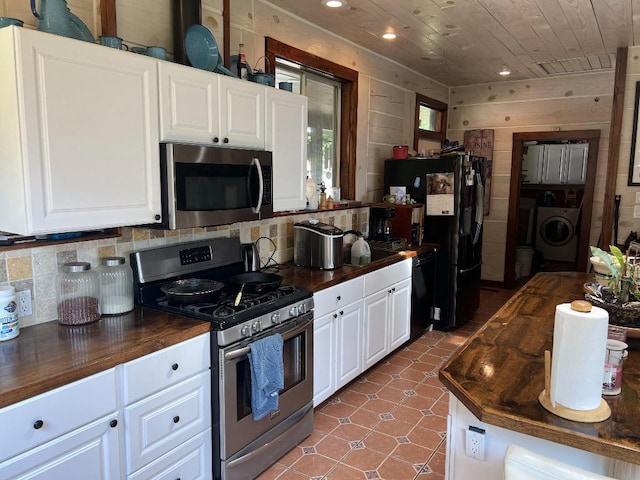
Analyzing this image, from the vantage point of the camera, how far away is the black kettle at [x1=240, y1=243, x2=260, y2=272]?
2947 millimetres

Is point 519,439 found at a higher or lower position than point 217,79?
lower

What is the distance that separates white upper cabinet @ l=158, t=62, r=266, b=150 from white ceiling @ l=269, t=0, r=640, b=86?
111 centimetres

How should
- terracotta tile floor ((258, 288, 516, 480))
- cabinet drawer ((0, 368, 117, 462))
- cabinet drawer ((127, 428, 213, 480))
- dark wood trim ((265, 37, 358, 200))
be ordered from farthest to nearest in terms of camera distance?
1. dark wood trim ((265, 37, 358, 200))
2. terracotta tile floor ((258, 288, 516, 480))
3. cabinet drawer ((127, 428, 213, 480))
4. cabinet drawer ((0, 368, 117, 462))

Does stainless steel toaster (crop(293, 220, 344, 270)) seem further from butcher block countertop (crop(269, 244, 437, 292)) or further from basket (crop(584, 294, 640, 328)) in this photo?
basket (crop(584, 294, 640, 328))

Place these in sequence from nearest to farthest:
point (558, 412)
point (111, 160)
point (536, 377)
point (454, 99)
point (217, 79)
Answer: point (558, 412) < point (536, 377) < point (111, 160) < point (217, 79) < point (454, 99)

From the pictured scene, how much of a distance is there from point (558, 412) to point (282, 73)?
10.0 ft

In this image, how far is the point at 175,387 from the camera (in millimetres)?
1955

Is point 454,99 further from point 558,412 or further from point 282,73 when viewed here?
point 558,412

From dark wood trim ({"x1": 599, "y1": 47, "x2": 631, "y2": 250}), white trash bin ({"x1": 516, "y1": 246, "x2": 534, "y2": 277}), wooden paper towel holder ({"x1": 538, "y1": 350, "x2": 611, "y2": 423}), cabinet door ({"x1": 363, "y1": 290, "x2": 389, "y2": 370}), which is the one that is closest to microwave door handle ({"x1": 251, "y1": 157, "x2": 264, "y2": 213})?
cabinet door ({"x1": 363, "y1": 290, "x2": 389, "y2": 370})

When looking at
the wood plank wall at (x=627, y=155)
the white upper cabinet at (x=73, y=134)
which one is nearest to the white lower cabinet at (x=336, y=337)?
the white upper cabinet at (x=73, y=134)

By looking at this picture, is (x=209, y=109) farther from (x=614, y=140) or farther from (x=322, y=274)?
(x=614, y=140)

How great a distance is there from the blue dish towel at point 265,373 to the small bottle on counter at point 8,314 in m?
0.95

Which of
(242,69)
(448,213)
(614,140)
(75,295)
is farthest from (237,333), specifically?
(614,140)

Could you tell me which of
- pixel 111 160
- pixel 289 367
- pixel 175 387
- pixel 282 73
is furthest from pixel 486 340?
pixel 282 73
